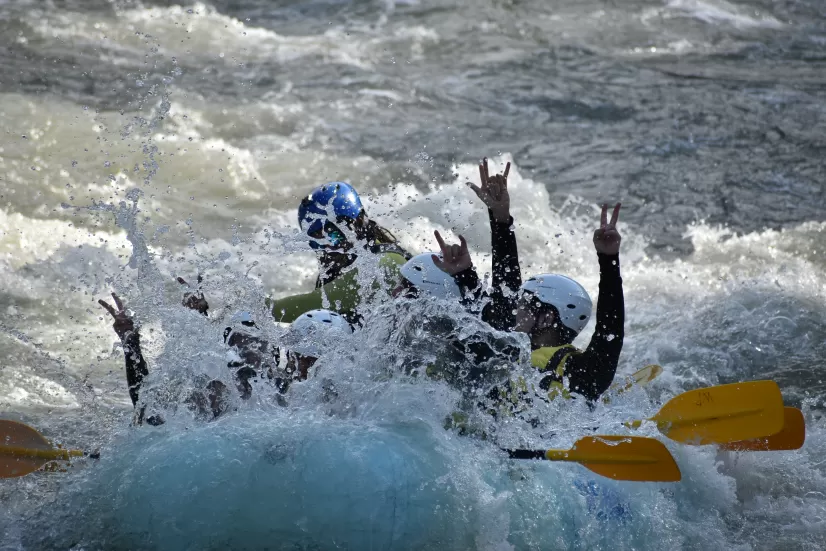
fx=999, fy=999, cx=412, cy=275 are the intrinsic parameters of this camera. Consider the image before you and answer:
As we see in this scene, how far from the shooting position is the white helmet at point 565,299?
4492 mm

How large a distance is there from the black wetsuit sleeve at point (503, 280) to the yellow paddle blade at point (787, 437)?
1141 millimetres

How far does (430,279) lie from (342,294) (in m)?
0.83

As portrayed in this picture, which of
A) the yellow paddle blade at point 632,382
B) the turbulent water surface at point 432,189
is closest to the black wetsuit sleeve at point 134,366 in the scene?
the turbulent water surface at point 432,189

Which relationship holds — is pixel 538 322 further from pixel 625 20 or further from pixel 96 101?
pixel 625 20

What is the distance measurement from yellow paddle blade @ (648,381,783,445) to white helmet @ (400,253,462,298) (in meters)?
1.03

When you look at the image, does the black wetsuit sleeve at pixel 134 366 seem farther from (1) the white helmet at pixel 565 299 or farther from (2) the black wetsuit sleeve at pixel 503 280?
(1) the white helmet at pixel 565 299

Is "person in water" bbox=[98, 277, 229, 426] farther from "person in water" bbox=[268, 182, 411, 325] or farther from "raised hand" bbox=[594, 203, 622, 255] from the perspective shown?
"raised hand" bbox=[594, 203, 622, 255]

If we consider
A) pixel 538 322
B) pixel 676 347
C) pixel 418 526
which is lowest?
pixel 676 347

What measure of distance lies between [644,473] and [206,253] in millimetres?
4781

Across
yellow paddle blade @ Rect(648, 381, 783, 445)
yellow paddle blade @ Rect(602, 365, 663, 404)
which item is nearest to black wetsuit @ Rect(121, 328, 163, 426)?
yellow paddle blade @ Rect(602, 365, 663, 404)

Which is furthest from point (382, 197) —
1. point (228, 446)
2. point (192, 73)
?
point (228, 446)

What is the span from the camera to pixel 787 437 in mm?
4223

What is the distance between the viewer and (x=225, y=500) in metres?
3.58

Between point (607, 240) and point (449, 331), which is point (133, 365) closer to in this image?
point (449, 331)
